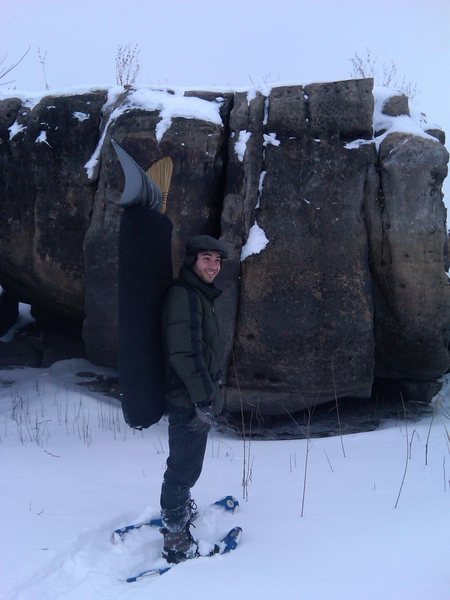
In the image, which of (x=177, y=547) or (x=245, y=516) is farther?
(x=245, y=516)

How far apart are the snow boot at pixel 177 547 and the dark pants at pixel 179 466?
35 millimetres

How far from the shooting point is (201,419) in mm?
3150

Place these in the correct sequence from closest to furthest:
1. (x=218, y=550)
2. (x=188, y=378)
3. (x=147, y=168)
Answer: (x=188, y=378) < (x=218, y=550) < (x=147, y=168)

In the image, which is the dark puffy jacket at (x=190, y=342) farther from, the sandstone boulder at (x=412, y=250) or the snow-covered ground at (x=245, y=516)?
the sandstone boulder at (x=412, y=250)

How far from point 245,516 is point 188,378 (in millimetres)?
1194

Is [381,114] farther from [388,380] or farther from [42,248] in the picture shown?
[42,248]

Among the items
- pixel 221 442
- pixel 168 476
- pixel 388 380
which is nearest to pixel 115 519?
pixel 168 476

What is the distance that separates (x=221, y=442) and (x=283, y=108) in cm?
382

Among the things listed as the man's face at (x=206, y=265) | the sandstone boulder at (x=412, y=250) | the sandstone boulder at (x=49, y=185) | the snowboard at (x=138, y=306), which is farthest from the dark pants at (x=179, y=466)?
the sandstone boulder at (x=49, y=185)

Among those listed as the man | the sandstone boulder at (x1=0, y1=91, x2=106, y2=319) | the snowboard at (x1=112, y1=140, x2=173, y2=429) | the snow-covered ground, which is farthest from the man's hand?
the sandstone boulder at (x1=0, y1=91, x2=106, y2=319)

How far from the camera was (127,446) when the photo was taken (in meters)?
5.50

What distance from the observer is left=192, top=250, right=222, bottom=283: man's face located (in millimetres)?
3340

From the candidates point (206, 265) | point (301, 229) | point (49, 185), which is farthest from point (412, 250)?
point (49, 185)

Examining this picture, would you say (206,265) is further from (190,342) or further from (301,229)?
(301,229)
